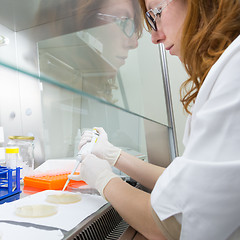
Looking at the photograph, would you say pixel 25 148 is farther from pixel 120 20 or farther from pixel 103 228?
pixel 120 20

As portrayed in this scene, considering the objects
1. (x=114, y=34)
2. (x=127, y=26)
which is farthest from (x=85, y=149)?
(x=127, y=26)

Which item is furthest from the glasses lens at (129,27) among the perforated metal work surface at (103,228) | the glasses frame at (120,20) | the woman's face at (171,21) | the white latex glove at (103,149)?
the perforated metal work surface at (103,228)

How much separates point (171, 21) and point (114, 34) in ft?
1.51

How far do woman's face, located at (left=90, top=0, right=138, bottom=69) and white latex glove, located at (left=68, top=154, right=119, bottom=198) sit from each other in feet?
2.12

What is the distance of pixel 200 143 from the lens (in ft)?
1.57

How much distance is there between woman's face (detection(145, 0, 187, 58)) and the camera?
876 mm

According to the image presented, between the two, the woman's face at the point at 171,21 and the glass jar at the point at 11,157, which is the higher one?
the woman's face at the point at 171,21

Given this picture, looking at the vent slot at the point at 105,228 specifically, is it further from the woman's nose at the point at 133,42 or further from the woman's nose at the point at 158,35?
the woman's nose at the point at 133,42

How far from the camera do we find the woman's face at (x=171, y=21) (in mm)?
876

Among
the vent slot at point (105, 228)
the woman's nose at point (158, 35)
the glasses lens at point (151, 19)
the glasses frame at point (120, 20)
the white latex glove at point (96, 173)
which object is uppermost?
the glasses frame at point (120, 20)

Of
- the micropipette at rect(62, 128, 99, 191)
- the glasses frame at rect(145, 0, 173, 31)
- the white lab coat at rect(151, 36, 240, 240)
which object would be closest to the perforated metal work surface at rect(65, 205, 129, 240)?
the white lab coat at rect(151, 36, 240, 240)

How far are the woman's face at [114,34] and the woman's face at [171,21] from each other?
0.83 feet

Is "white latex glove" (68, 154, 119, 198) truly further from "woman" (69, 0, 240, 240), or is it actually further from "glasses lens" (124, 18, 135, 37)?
"glasses lens" (124, 18, 135, 37)

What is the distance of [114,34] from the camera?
1.29 meters
